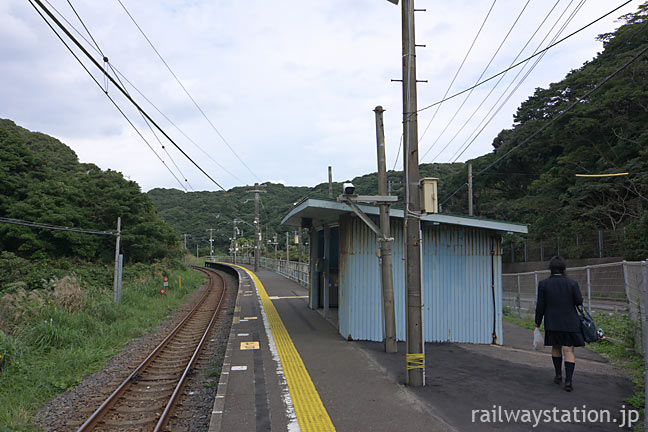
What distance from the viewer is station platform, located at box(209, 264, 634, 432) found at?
16.0 ft

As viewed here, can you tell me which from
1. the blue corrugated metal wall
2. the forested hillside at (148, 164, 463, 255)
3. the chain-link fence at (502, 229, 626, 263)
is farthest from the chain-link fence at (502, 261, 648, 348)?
the forested hillside at (148, 164, 463, 255)

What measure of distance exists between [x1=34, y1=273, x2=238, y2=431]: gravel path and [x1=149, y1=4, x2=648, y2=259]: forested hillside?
45.9 feet

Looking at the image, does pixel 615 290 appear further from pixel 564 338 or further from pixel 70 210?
pixel 70 210

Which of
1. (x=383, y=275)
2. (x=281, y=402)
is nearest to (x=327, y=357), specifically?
(x=383, y=275)

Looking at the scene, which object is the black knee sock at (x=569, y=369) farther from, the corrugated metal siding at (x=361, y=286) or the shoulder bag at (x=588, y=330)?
the corrugated metal siding at (x=361, y=286)

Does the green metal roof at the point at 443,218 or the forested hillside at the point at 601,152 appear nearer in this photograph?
the green metal roof at the point at 443,218

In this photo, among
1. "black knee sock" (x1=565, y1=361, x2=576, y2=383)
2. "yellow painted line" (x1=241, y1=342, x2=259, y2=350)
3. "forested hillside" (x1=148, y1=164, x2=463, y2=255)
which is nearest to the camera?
"black knee sock" (x1=565, y1=361, x2=576, y2=383)

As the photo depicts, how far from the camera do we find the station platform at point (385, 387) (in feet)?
16.0

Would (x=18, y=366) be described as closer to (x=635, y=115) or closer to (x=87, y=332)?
(x=87, y=332)

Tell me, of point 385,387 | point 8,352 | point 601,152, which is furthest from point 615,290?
point 601,152

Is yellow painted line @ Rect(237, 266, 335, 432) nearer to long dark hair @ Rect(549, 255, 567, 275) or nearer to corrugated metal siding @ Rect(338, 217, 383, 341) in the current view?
corrugated metal siding @ Rect(338, 217, 383, 341)

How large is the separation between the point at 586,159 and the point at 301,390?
29.6m

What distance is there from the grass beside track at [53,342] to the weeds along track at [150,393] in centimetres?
89

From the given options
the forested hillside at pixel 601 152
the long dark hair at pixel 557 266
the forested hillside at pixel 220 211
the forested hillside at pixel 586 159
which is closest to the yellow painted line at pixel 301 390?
the long dark hair at pixel 557 266
